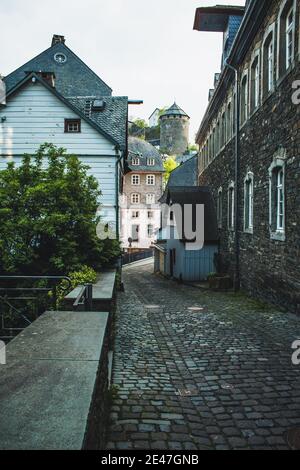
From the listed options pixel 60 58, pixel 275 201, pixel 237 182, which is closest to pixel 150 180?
pixel 60 58

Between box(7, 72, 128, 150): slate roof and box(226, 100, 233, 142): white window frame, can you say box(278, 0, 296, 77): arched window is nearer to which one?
box(226, 100, 233, 142): white window frame

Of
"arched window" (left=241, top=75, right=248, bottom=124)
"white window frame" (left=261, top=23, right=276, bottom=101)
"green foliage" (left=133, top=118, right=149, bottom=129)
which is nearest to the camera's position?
"white window frame" (left=261, top=23, right=276, bottom=101)

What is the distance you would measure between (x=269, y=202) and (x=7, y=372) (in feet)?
31.0

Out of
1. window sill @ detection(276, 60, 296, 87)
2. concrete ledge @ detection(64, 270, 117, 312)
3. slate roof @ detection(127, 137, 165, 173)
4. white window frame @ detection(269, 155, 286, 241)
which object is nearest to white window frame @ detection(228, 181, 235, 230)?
white window frame @ detection(269, 155, 286, 241)

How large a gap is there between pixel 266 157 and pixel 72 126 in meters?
8.74

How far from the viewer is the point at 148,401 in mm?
4582

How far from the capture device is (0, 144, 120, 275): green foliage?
10.6 meters

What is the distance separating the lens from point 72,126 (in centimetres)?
1689

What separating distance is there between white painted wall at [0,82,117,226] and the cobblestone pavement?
28.4 feet

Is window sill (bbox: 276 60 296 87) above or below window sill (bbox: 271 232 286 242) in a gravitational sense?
above

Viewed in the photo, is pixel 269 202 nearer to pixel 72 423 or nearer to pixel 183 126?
pixel 72 423

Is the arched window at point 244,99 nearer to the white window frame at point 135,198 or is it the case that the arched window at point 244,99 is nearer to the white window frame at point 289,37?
the white window frame at point 289,37

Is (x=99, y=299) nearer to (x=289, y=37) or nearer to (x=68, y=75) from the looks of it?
(x=289, y=37)

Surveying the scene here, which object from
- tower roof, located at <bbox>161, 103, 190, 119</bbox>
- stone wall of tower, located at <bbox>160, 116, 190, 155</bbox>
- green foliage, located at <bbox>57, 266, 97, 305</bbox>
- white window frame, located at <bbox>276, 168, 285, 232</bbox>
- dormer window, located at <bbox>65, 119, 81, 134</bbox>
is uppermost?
tower roof, located at <bbox>161, 103, 190, 119</bbox>
